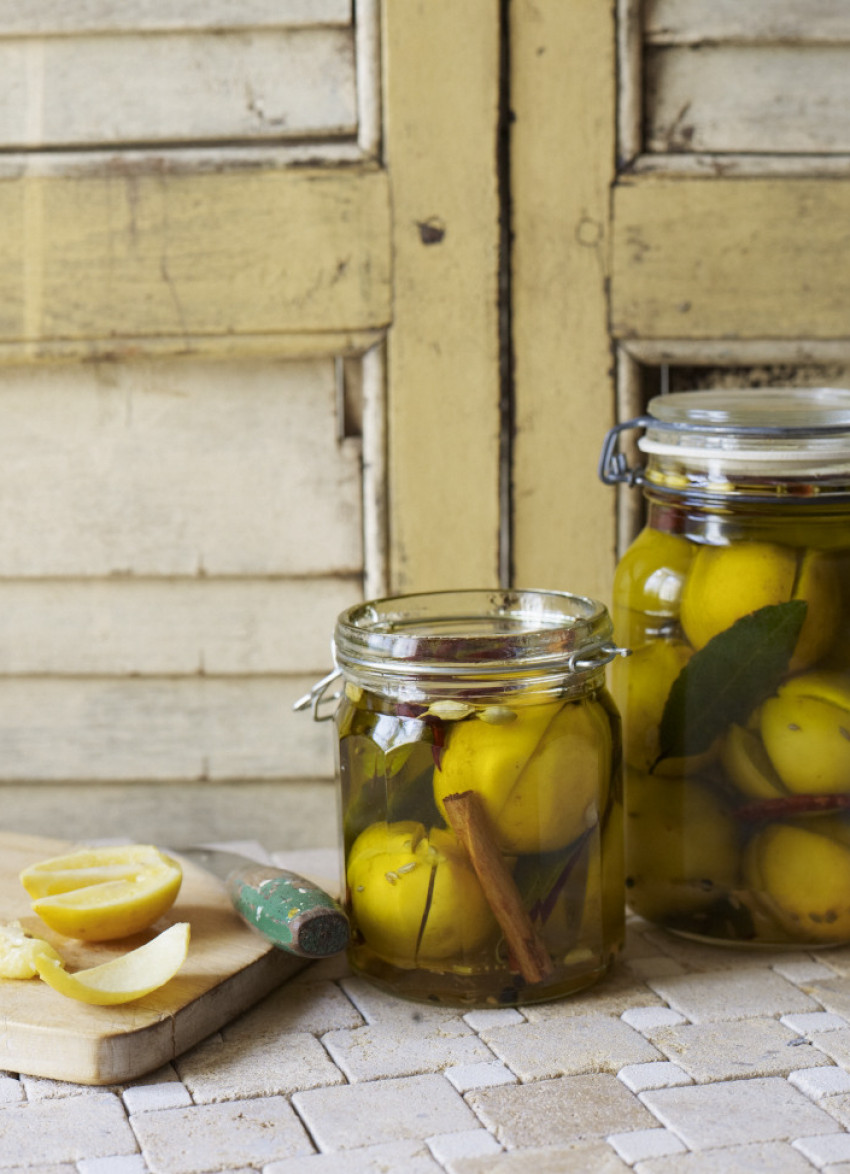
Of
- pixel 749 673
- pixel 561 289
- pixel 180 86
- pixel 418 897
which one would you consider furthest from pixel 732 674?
pixel 180 86

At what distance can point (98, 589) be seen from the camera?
1.23 m

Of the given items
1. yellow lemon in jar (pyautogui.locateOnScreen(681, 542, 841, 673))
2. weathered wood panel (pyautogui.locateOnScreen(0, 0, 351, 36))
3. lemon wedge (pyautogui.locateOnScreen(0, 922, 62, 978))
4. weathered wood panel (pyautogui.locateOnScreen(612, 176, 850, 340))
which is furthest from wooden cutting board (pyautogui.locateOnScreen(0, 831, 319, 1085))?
weathered wood panel (pyautogui.locateOnScreen(0, 0, 351, 36))

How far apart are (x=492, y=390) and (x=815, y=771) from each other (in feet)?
1.46

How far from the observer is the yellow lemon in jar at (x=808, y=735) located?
89cm

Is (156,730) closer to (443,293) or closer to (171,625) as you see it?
(171,625)

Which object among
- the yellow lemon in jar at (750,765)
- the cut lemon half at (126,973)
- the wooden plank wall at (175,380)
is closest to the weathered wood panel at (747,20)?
the wooden plank wall at (175,380)

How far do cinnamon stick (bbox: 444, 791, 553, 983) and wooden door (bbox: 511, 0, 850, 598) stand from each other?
0.43 m

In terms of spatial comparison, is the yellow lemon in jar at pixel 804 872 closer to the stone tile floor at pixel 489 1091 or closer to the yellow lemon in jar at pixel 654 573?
the stone tile floor at pixel 489 1091

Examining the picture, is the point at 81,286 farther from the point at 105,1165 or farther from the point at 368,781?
the point at 105,1165

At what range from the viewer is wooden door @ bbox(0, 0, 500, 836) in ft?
3.73

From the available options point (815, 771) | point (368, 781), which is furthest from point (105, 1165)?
point (815, 771)

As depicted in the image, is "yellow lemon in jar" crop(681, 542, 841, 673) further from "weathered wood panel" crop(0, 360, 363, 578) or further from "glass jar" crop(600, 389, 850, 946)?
"weathered wood panel" crop(0, 360, 363, 578)

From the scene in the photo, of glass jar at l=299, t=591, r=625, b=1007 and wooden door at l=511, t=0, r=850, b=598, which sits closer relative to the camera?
glass jar at l=299, t=591, r=625, b=1007

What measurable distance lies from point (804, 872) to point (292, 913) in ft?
1.13
